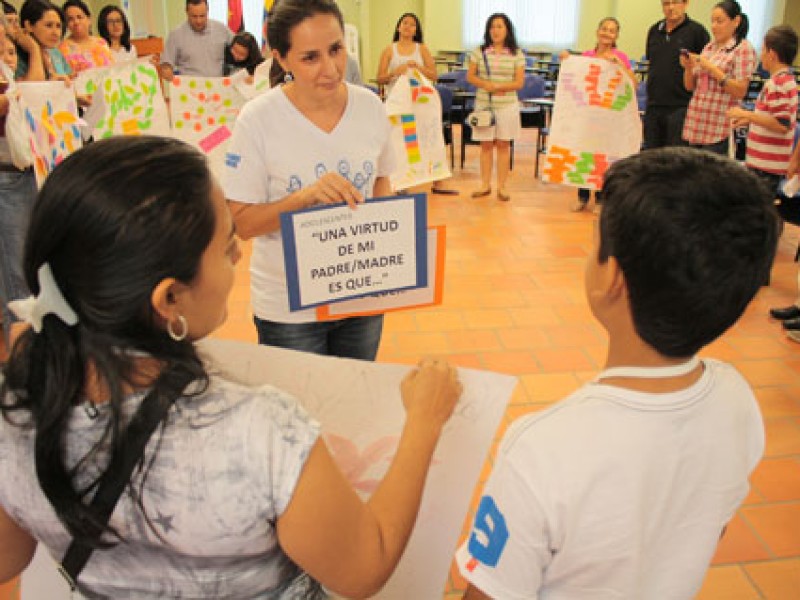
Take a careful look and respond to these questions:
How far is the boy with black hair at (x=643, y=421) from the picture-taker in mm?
776

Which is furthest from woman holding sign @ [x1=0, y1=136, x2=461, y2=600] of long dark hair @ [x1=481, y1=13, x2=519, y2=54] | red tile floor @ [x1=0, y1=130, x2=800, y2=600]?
long dark hair @ [x1=481, y1=13, x2=519, y2=54]

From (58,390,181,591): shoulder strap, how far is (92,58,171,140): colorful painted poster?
10.9ft

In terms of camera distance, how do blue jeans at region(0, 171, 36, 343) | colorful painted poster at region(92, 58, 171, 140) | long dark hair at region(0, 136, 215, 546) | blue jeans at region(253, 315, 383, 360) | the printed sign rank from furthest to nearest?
colorful painted poster at region(92, 58, 171, 140), blue jeans at region(0, 171, 36, 343), blue jeans at region(253, 315, 383, 360), the printed sign, long dark hair at region(0, 136, 215, 546)

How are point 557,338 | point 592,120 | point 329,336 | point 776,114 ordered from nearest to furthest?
point 329,336, point 557,338, point 776,114, point 592,120

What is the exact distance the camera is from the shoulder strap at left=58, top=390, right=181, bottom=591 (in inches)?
29.8

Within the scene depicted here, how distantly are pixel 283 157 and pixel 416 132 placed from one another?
335 centimetres

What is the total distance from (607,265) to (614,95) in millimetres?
3944

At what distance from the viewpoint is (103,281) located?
74cm

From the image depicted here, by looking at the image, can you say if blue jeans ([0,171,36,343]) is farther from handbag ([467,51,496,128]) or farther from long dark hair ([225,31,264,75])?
handbag ([467,51,496,128])

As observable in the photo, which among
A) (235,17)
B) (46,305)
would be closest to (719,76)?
(46,305)

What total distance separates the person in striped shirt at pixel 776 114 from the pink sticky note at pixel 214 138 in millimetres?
3393

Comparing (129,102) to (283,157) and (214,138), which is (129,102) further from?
(283,157)

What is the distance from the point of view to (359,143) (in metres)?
1.74

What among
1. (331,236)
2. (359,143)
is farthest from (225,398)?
(359,143)
